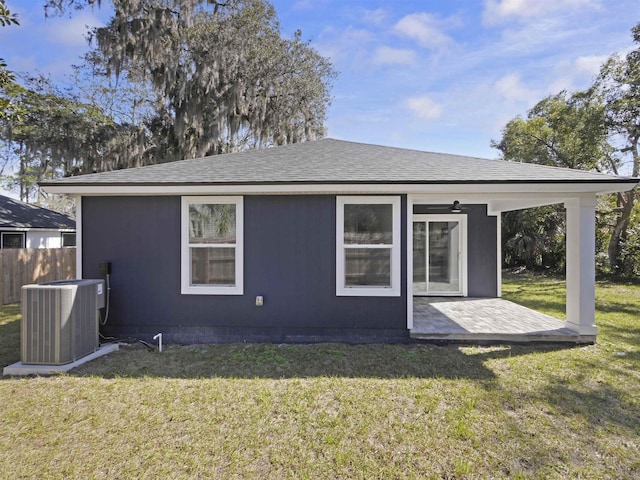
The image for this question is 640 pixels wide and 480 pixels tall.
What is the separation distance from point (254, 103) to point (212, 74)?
72.9 inches

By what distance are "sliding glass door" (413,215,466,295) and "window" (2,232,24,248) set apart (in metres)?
14.9

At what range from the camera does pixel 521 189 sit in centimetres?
543

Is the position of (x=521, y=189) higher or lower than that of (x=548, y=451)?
higher

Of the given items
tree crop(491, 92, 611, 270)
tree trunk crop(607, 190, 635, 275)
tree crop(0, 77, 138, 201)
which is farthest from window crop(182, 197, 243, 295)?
tree trunk crop(607, 190, 635, 275)

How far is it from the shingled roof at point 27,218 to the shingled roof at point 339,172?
1094 cm

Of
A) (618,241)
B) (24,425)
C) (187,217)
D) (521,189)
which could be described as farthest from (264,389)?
(618,241)

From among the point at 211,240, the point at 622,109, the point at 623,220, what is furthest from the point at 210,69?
the point at 623,220

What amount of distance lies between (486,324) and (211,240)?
4873mm

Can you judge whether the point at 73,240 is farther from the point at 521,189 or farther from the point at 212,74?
the point at 521,189

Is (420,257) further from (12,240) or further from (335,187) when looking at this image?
(12,240)

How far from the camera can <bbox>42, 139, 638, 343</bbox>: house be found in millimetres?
5613

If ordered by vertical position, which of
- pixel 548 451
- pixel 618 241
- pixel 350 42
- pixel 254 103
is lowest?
pixel 548 451

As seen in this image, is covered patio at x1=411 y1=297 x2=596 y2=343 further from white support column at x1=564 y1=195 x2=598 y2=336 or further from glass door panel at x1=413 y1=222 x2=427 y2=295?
glass door panel at x1=413 y1=222 x2=427 y2=295

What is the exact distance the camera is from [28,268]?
1016cm
